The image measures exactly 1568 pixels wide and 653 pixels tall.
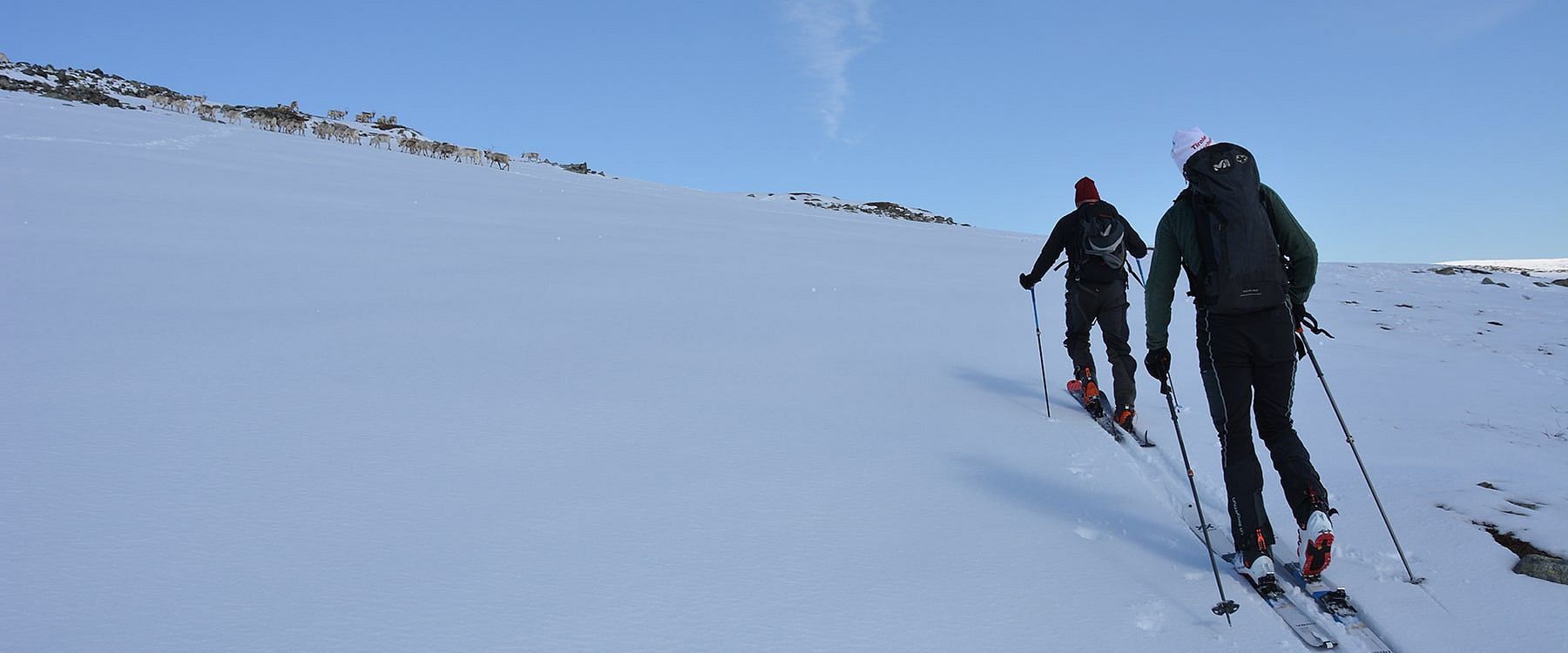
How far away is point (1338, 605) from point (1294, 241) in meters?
1.51

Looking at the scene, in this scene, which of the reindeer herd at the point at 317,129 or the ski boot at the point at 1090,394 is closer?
the ski boot at the point at 1090,394

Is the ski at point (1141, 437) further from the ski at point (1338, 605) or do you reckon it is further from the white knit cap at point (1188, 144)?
the white knit cap at point (1188, 144)

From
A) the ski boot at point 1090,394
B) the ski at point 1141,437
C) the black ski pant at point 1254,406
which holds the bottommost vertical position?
the ski at point 1141,437

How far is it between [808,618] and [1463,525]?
342 centimetres

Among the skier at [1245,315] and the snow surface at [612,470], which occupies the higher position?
the skier at [1245,315]

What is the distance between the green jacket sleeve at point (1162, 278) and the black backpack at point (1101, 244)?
2.30 m

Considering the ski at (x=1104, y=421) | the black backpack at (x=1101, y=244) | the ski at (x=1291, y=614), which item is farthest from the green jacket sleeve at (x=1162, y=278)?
the black backpack at (x=1101, y=244)

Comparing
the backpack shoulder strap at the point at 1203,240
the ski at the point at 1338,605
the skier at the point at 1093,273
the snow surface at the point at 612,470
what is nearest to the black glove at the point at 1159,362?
the backpack shoulder strap at the point at 1203,240

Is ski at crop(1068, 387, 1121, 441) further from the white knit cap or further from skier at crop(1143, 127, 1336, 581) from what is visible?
the white knit cap

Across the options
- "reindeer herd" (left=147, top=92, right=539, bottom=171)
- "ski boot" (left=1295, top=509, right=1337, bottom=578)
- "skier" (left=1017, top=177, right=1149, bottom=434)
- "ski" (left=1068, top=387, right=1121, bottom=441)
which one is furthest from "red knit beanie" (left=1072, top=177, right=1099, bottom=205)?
"reindeer herd" (left=147, top=92, right=539, bottom=171)

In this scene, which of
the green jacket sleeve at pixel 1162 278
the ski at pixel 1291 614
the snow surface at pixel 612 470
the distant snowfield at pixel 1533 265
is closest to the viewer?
the snow surface at pixel 612 470

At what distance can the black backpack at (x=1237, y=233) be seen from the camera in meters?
3.23

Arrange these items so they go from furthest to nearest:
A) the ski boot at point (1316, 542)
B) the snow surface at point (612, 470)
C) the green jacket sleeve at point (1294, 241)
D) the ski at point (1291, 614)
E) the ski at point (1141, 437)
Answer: the ski at point (1141, 437), the green jacket sleeve at point (1294, 241), the ski boot at point (1316, 542), the ski at point (1291, 614), the snow surface at point (612, 470)

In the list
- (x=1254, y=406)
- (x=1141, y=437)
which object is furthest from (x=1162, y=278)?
(x=1141, y=437)
